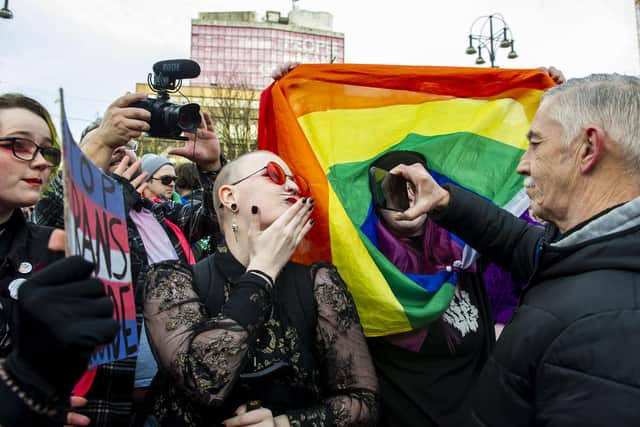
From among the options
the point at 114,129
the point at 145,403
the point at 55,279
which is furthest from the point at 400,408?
the point at 114,129

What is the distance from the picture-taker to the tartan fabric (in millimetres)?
1908

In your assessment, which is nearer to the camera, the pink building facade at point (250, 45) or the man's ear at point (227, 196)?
the man's ear at point (227, 196)

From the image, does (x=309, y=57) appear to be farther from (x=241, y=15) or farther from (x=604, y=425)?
(x=604, y=425)

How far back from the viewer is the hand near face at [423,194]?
2205 millimetres

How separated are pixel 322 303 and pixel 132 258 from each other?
894 millimetres

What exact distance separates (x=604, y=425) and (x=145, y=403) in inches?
59.5

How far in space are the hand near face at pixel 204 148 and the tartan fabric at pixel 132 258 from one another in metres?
0.08

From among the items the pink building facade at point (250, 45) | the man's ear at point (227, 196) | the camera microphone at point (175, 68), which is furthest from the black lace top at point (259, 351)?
the pink building facade at point (250, 45)

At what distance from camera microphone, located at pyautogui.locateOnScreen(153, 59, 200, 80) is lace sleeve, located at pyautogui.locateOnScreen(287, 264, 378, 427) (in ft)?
4.30

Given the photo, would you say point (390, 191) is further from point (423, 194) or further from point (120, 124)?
point (120, 124)

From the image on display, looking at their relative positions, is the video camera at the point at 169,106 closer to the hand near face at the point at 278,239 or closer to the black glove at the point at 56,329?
the hand near face at the point at 278,239

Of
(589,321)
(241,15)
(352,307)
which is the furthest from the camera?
(241,15)

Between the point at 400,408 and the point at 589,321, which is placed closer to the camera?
the point at 589,321

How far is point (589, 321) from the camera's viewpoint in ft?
4.03
